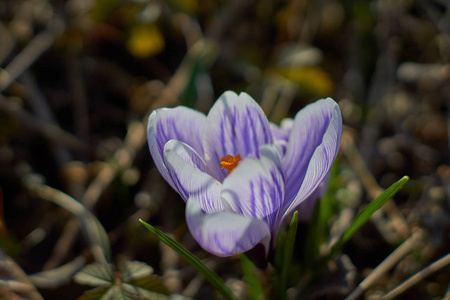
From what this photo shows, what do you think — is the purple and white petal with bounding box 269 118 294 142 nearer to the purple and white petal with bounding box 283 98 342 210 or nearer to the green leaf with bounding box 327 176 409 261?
the purple and white petal with bounding box 283 98 342 210

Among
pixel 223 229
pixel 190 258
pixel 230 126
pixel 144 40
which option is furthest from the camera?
pixel 144 40

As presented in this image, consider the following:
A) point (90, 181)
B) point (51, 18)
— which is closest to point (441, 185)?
point (90, 181)

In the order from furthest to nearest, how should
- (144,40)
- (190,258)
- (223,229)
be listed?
(144,40) < (190,258) < (223,229)

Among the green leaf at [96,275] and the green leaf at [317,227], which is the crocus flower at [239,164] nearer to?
the green leaf at [317,227]

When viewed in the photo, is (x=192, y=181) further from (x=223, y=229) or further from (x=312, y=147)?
(x=312, y=147)

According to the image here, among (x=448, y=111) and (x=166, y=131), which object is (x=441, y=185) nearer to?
(x=448, y=111)

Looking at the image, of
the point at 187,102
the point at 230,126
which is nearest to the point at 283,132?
the point at 230,126

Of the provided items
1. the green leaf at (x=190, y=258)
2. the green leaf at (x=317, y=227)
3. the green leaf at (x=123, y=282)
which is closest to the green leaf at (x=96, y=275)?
the green leaf at (x=123, y=282)

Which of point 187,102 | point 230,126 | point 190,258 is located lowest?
point 190,258
